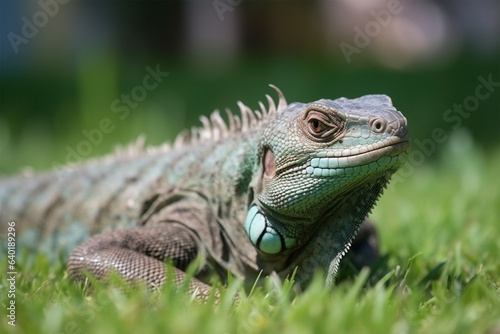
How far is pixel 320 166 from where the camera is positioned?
9.68 feet

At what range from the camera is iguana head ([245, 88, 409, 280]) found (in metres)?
2.87

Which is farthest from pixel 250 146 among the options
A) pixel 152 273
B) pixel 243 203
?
pixel 152 273

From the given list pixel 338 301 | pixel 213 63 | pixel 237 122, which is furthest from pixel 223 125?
pixel 213 63

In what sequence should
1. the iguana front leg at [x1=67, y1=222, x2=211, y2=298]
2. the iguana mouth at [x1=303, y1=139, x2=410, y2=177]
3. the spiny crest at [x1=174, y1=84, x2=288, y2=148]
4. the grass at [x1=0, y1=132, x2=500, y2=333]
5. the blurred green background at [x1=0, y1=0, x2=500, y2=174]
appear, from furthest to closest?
the blurred green background at [x1=0, y1=0, x2=500, y2=174] → the spiny crest at [x1=174, y1=84, x2=288, y2=148] → the iguana front leg at [x1=67, y1=222, x2=211, y2=298] → the iguana mouth at [x1=303, y1=139, x2=410, y2=177] → the grass at [x1=0, y1=132, x2=500, y2=333]

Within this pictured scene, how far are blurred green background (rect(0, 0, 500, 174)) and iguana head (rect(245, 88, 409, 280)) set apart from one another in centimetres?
447

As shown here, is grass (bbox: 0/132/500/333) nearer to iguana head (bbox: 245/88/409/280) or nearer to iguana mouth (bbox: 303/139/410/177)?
iguana head (bbox: 245/88/409/280)

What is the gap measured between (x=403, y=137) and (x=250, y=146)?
0.86 metres

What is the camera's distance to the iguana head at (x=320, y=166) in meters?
2.87

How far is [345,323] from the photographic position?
2209mm

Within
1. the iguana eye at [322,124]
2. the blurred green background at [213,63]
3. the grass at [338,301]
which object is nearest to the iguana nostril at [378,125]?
the iguana eye at [322,124]

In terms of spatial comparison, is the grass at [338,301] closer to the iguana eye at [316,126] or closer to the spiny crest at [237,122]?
the iguana eye at [316,126]

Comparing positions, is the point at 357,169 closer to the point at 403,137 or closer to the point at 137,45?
the point at 403,137

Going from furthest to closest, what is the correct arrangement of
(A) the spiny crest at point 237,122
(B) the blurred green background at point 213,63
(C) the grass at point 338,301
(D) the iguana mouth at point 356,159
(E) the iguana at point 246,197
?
1. (B) the blurred green background at point 213,63
2. (A) the spiny crest at point 237,122
3. (E) the iguana at point 246,197
4. (D) the iguana mouth at point 356,159
5. (C) the grass at point 338,301

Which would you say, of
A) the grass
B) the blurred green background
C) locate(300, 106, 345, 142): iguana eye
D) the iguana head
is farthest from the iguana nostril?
the blurred green background
